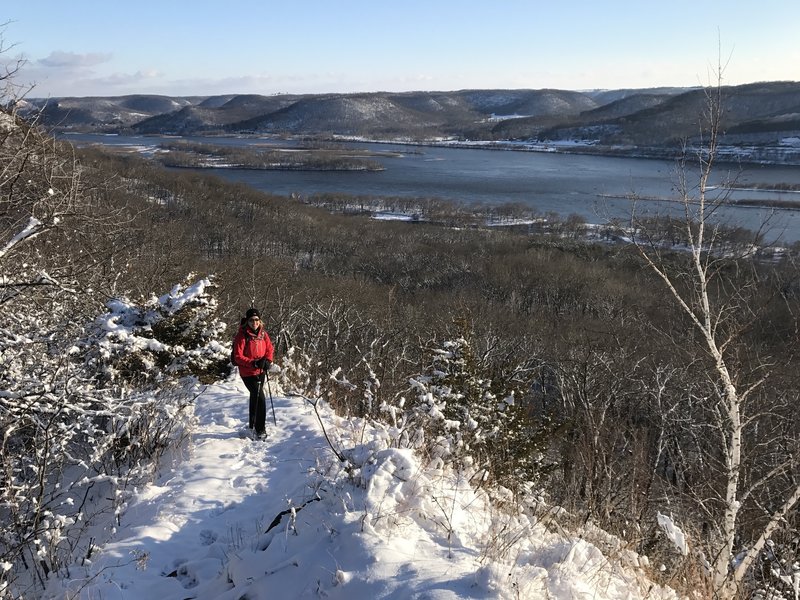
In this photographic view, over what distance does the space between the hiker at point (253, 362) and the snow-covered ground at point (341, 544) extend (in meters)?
1.04

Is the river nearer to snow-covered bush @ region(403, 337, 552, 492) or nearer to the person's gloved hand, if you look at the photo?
snow-covered bush @ region(403, 337, 552, 492)

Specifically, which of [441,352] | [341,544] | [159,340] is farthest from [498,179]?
[341,544]

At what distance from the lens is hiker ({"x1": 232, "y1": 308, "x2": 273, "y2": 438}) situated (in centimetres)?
689

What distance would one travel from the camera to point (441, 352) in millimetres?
7879

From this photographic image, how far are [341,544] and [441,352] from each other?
4.10 m

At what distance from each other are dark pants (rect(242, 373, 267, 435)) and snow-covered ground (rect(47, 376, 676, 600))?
98cm

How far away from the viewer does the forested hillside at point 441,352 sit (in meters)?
5.73

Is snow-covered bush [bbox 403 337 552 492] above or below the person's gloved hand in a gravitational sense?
below

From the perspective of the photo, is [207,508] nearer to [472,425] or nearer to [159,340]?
[472,425]

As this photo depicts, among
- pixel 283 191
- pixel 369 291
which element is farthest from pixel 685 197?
pixel 283 191

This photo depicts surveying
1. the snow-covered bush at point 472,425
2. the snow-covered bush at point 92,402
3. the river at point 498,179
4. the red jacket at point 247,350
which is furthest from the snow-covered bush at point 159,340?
the river at point 498,179

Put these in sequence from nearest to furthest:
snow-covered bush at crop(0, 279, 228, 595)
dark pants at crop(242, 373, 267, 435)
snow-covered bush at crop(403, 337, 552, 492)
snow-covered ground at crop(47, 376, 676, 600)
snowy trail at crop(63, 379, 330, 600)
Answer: snow-covered ground at crop(47, 376, 676, 600)
snowy trail at crop(63, 379, 330, 600)
snow-covered bush at crop(0, 279, 228, 595)
snow-covered bush at crop(403, 337, 552, 492)
dark pants at crop(242, 373, 267, 435)

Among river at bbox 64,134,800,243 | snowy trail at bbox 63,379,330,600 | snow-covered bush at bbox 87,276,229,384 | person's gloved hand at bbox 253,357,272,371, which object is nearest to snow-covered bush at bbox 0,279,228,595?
snow-covered bush at bbox 87,276,229,384

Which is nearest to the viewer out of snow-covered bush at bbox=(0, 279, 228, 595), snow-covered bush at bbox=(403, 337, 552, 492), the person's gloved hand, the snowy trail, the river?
the snowy trail
